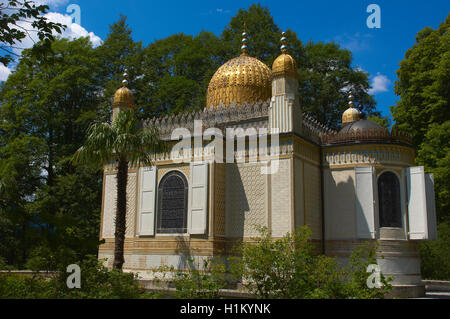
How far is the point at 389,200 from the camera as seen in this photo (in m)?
16.7

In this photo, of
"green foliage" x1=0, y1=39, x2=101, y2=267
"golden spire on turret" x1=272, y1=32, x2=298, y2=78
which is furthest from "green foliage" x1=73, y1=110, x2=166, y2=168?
"green foliage" x1=0, y1=39, x2=101, y2=267

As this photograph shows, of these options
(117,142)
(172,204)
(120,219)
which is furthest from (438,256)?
(117,142)

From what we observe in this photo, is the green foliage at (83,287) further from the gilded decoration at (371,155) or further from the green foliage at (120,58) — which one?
the green foliage at (120,58)

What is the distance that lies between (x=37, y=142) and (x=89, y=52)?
8224 mm

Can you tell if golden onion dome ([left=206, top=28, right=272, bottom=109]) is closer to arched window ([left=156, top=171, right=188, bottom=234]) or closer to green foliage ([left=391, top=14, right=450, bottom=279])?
arched window ([left=156, top=171, right=188, bottom=234])

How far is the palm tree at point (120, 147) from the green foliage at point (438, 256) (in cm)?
1413

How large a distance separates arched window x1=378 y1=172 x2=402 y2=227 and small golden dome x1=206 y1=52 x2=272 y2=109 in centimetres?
633

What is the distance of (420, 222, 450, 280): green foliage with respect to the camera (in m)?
21.1

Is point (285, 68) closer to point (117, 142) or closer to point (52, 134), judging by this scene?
point (117, 142)

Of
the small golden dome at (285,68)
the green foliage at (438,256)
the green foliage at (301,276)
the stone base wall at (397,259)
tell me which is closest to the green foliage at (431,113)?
the green foliage at (438,256)

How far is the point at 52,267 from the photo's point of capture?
8.67 m

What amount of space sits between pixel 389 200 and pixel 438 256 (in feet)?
22.6

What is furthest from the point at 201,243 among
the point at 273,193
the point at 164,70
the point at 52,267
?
the point at 164,70
